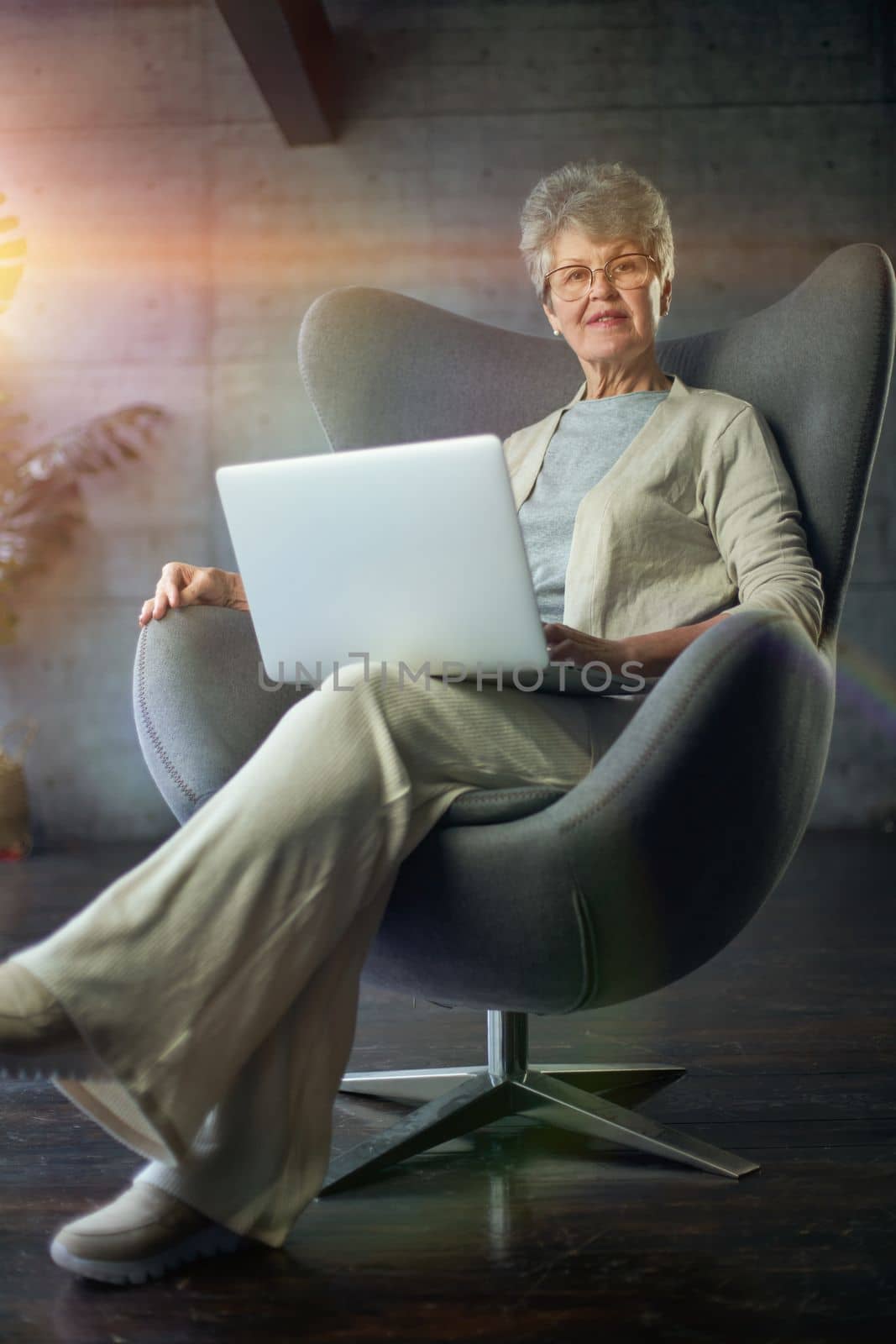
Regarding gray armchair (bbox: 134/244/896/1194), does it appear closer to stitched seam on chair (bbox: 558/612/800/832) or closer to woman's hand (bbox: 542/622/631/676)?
stitched seam on chair (bbox: 558/612/800/832)

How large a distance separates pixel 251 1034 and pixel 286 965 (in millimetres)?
65

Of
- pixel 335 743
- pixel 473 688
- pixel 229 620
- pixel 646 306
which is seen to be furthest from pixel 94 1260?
pixel 646 306

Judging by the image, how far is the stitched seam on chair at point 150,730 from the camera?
143 cm

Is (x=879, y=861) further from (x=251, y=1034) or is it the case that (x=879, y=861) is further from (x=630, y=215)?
(x=251, y=1034)

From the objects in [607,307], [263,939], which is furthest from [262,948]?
[607,307]

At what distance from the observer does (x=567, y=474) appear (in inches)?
69.6

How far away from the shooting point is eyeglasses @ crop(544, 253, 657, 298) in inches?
69.6

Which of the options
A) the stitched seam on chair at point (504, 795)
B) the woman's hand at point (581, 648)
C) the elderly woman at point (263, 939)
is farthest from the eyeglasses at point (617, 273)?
the stitched seam on chair at point (504, 795)

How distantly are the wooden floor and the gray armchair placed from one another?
66 millimetres

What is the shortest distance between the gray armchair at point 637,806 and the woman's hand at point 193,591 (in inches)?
0.8

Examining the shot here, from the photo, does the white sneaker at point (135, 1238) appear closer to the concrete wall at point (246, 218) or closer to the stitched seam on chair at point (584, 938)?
the stitched seam on chair at point (584, 938)

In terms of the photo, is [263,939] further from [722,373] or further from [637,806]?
[722,373]

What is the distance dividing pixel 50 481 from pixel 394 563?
336cm

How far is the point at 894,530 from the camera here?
14.1ft
